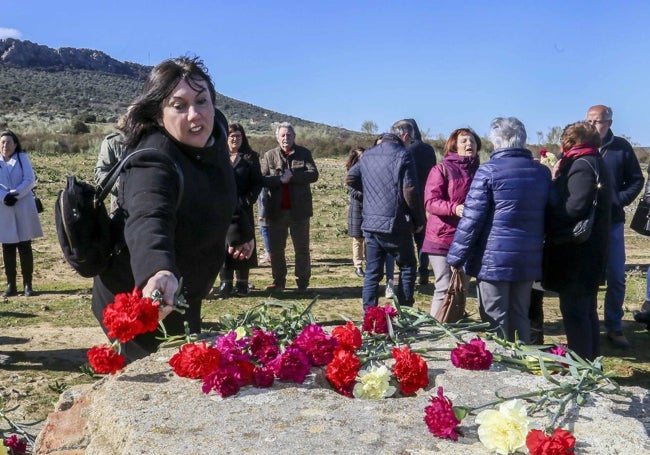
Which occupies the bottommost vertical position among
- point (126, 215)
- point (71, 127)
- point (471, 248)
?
point (471, 248)

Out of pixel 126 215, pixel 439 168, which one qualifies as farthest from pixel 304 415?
pixel 439 168

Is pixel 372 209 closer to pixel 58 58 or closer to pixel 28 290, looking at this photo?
pixel 28 290

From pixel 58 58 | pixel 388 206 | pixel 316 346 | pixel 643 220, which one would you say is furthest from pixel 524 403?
pixel 58 58

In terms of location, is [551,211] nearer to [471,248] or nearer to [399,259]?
[471,248]

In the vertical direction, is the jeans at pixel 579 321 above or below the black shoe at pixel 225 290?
above

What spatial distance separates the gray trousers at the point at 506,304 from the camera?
431 centimetres

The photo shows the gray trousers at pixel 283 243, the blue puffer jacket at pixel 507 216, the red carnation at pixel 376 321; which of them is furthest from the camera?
the gray trousers at pixel 283 243

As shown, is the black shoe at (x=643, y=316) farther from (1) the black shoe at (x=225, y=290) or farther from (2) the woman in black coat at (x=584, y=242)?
(1) the black shoe at (x=225, y=290)

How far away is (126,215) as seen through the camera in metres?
2.42

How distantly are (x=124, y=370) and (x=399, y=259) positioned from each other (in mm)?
4118

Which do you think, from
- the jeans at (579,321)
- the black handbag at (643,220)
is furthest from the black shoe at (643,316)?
the jeans at (579,321)

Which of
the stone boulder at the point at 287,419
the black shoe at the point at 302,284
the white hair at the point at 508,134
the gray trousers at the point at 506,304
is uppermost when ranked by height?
the white hair at the point at 508,134

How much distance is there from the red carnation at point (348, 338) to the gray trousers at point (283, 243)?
5.33 meters

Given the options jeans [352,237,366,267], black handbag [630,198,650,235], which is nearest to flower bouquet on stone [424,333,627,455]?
black handbag [630,198,650,235]
